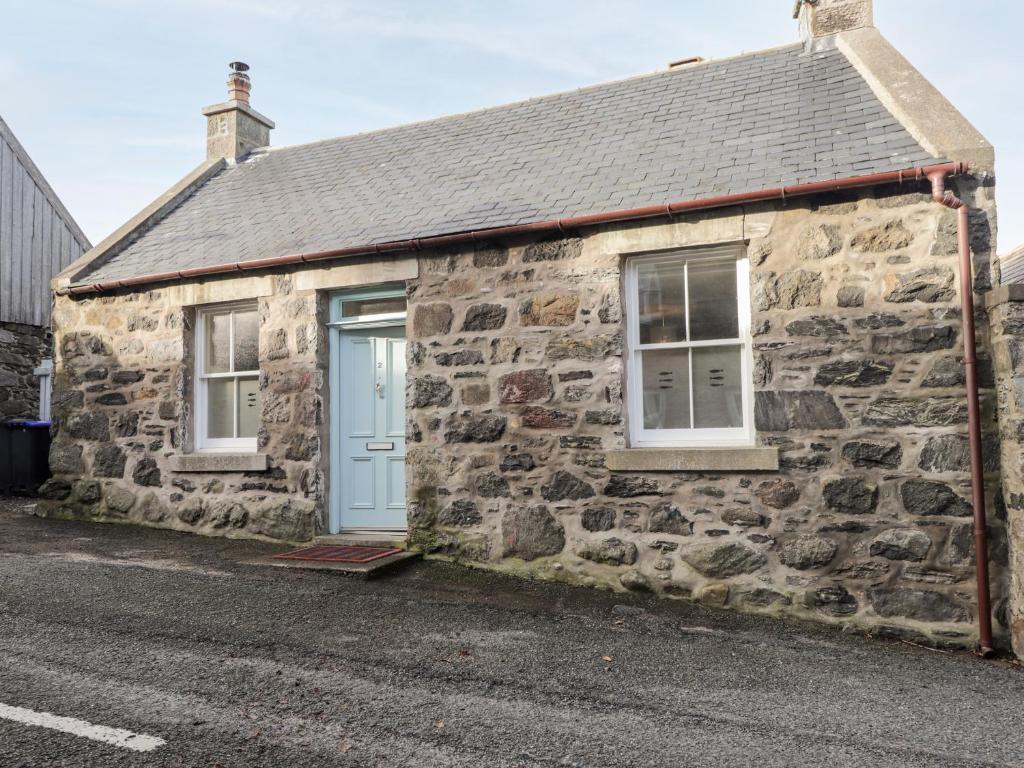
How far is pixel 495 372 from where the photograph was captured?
266 inches

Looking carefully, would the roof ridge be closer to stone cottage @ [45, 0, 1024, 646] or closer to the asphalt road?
stone cottage @ [45, 0, 1024, 646]

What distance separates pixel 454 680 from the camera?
4105mm

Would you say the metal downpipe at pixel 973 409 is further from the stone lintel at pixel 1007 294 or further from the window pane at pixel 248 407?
the window pane at pixel 248 407

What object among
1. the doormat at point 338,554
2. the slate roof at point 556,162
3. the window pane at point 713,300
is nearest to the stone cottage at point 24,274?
the slate roof at point 556,162

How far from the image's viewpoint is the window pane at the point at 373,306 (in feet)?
24.6

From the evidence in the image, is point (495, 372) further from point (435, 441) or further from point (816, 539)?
point (816, 539)

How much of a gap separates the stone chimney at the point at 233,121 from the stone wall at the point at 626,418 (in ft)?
13.5

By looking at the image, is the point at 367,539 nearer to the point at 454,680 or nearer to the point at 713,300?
the point at 454,680

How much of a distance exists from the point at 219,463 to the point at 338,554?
192 cm

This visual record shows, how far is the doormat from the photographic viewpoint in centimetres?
666

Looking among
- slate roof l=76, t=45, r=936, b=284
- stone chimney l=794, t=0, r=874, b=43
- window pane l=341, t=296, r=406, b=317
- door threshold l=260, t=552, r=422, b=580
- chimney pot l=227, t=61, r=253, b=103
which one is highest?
chimney pot l=227, t=61, r=253, b=103

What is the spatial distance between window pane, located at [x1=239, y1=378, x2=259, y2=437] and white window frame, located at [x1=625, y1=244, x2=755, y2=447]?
161 inches

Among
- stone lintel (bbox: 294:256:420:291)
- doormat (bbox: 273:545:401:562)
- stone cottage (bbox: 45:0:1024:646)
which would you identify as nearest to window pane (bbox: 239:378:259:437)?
stone cottage (bbox: 45:0:1024:646)

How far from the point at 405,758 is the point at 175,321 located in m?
6.44
